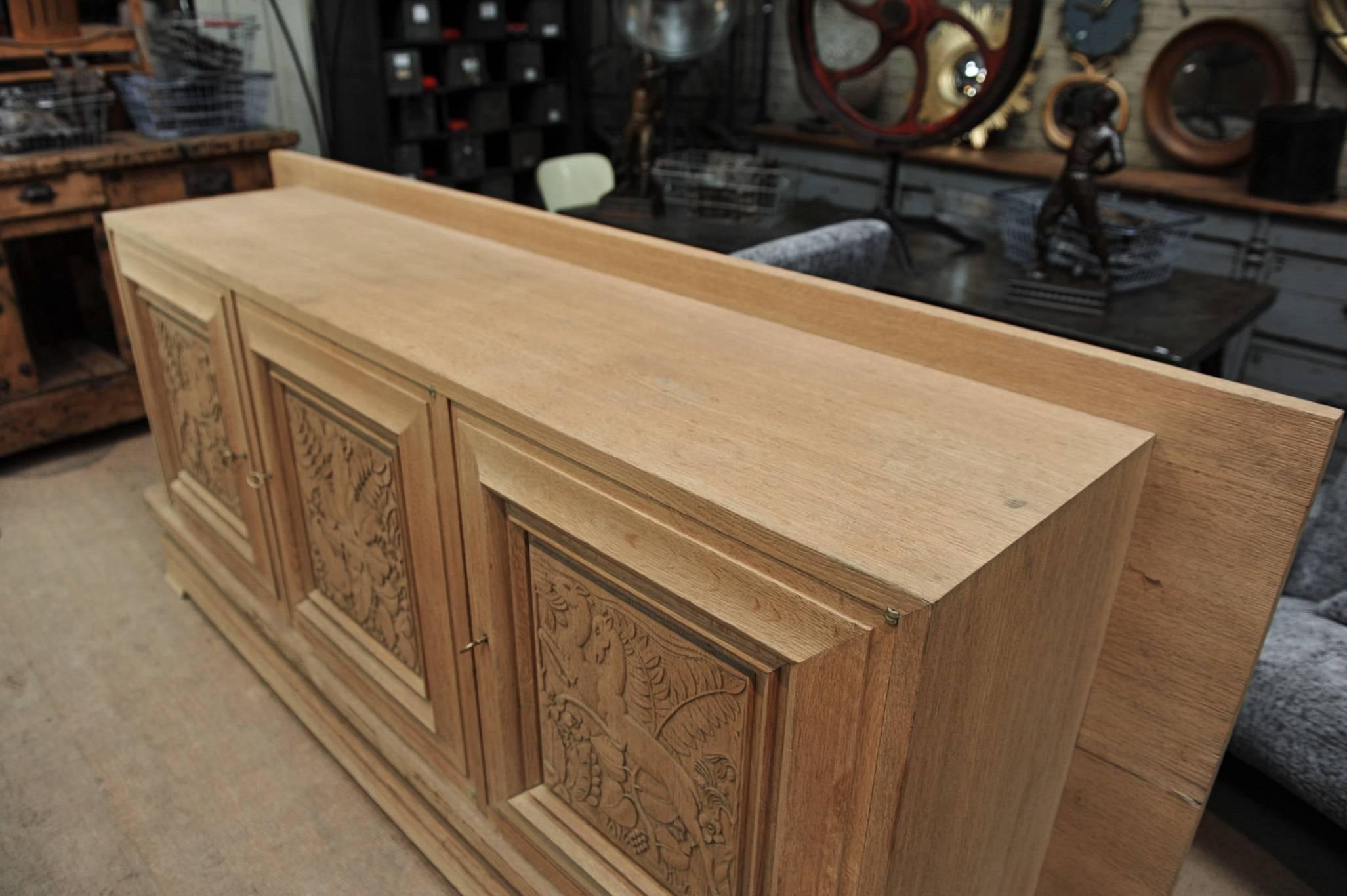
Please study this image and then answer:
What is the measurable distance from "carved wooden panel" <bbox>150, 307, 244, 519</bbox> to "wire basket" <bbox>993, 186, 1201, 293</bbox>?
68.4 inches

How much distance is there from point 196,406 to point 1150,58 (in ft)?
11.3

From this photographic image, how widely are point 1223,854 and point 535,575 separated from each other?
124cm

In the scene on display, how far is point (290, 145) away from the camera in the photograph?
3.08m

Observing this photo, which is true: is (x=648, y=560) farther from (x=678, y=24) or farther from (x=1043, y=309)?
(x=678, y=24)

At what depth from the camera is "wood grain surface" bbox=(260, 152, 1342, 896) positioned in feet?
2.85

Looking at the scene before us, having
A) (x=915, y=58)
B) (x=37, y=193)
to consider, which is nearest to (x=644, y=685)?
(x=915, y=58)

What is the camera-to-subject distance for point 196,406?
1.75 m

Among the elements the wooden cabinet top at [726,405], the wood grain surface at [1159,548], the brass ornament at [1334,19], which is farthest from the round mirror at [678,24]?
the wood grain surface at [1159,548]

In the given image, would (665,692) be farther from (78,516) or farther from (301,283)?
(78,516)

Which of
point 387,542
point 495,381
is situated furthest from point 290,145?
point 495,381

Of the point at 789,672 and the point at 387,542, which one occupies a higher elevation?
the point at 789,672

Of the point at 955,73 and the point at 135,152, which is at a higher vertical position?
the point at 955,73

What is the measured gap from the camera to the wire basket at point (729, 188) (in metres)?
2.59

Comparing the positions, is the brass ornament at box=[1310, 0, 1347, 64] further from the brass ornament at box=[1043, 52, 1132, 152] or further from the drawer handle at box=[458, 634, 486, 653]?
the drawer handle at box=[458, 634, 486, 653]
